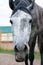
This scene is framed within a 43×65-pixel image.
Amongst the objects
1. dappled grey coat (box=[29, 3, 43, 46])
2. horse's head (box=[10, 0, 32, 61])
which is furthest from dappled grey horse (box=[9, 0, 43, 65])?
dappled grey coat (box=[29, 3, 43, 46])

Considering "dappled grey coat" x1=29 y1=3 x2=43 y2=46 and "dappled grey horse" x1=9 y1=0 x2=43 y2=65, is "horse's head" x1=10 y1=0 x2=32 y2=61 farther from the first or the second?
"dappled grey coat" x1=29 y1=3 x2=43 y2=46

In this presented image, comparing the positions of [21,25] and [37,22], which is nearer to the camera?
[21,25]

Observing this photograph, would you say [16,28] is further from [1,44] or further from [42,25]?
[1,44]

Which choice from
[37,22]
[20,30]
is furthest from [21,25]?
[37,22]

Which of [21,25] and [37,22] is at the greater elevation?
[21,25]

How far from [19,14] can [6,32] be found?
11.0 metres

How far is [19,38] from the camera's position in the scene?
270 inches

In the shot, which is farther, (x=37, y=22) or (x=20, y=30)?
(x=37, y=22)

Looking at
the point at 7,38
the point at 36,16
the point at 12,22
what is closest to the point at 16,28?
the point at 12,22

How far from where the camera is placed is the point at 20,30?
22.7ft

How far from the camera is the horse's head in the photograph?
679cm

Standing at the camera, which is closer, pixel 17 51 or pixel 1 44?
pixel 17 51

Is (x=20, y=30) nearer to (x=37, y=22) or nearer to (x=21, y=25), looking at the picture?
(x=21, y=25)

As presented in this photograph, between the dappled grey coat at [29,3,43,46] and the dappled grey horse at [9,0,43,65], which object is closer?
the dappled grey horse at [9,0,43,65]
